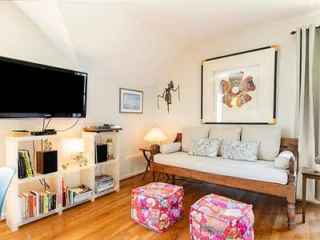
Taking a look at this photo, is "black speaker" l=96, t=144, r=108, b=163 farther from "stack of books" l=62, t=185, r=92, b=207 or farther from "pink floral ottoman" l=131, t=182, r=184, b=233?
"pink floral ottoman" l=131, t=182, r=184, b=233

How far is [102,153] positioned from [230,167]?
1.70 meters

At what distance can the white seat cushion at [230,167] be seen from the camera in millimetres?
2223

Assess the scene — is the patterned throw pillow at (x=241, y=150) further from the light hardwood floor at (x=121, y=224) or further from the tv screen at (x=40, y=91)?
the tv screen at (x=40, y=91)

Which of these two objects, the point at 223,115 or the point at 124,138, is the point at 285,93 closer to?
the point at 223,115

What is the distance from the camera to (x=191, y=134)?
3.50 meters

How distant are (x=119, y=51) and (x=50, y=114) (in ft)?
4.58

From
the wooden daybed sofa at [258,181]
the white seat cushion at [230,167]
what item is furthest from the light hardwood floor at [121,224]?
the white seat cushion at [230,167]

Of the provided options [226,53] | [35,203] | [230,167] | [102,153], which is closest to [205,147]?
[230,167]

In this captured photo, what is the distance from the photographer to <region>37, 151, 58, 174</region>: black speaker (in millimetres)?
2312

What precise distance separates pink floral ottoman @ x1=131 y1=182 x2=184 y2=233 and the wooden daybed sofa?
21.7 inches

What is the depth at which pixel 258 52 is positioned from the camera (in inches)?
123

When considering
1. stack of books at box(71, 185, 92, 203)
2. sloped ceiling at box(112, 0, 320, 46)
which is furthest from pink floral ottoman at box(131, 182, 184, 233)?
sloped ceiling at box(112, 0, 320, 46)

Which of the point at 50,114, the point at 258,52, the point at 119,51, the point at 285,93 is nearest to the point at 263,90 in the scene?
the point at 285,93

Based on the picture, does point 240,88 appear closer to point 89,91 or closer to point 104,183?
point 89,91
